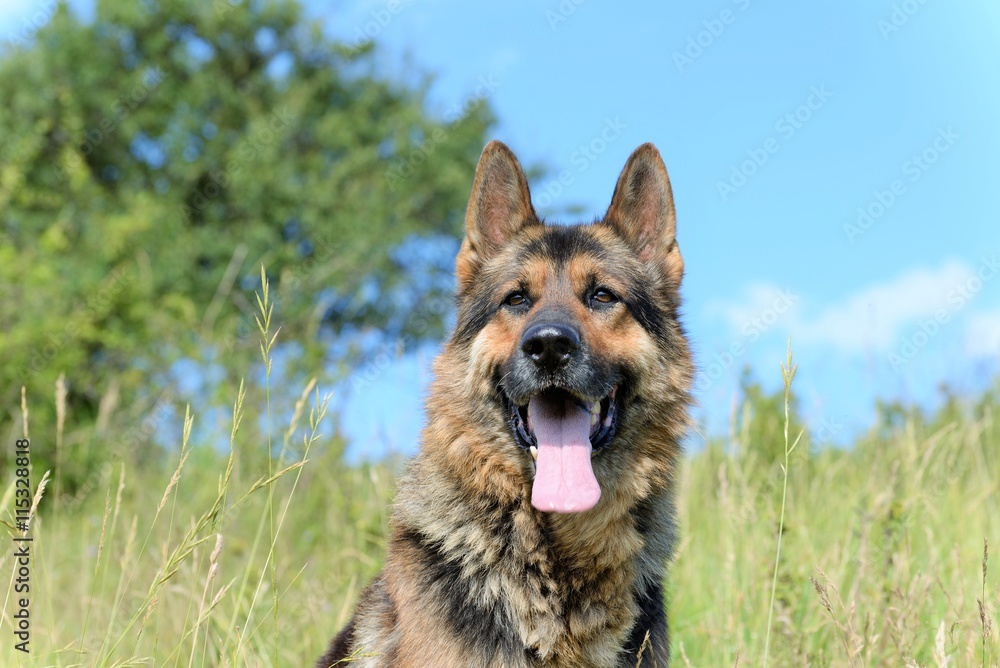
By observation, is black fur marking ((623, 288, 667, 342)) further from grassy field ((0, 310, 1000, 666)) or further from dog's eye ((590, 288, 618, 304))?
grassy field ((0, 310, 1000, 666))

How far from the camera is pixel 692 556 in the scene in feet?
19.4

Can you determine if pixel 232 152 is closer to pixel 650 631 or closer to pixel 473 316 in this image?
pixel 473 316

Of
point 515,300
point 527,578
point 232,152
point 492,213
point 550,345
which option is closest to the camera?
point 527,578

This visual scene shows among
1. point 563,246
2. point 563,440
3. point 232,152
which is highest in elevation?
point 232,152

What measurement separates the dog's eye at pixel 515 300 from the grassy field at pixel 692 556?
1039mm

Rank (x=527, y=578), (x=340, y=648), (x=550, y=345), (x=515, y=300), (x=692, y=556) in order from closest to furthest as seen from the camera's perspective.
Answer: (x=527, y=578)
(x=550, y=345)
(x=340, y=648)
(x=515, y=300)
(x=692, y=556)

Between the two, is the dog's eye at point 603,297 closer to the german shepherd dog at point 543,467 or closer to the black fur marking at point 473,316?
the german shepherd dog at point 543,467

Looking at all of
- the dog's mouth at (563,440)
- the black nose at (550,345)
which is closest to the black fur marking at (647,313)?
the dog's mouth at (563,440)

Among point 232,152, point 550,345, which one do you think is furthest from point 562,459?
point 232,152

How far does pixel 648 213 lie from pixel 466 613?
6.84 ft

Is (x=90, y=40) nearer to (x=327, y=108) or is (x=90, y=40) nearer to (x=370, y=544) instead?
(x=327, y=108)

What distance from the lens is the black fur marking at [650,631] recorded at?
10.8 feet

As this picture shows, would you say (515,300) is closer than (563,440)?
No

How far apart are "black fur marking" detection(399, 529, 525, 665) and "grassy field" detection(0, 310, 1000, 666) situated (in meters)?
0.54
